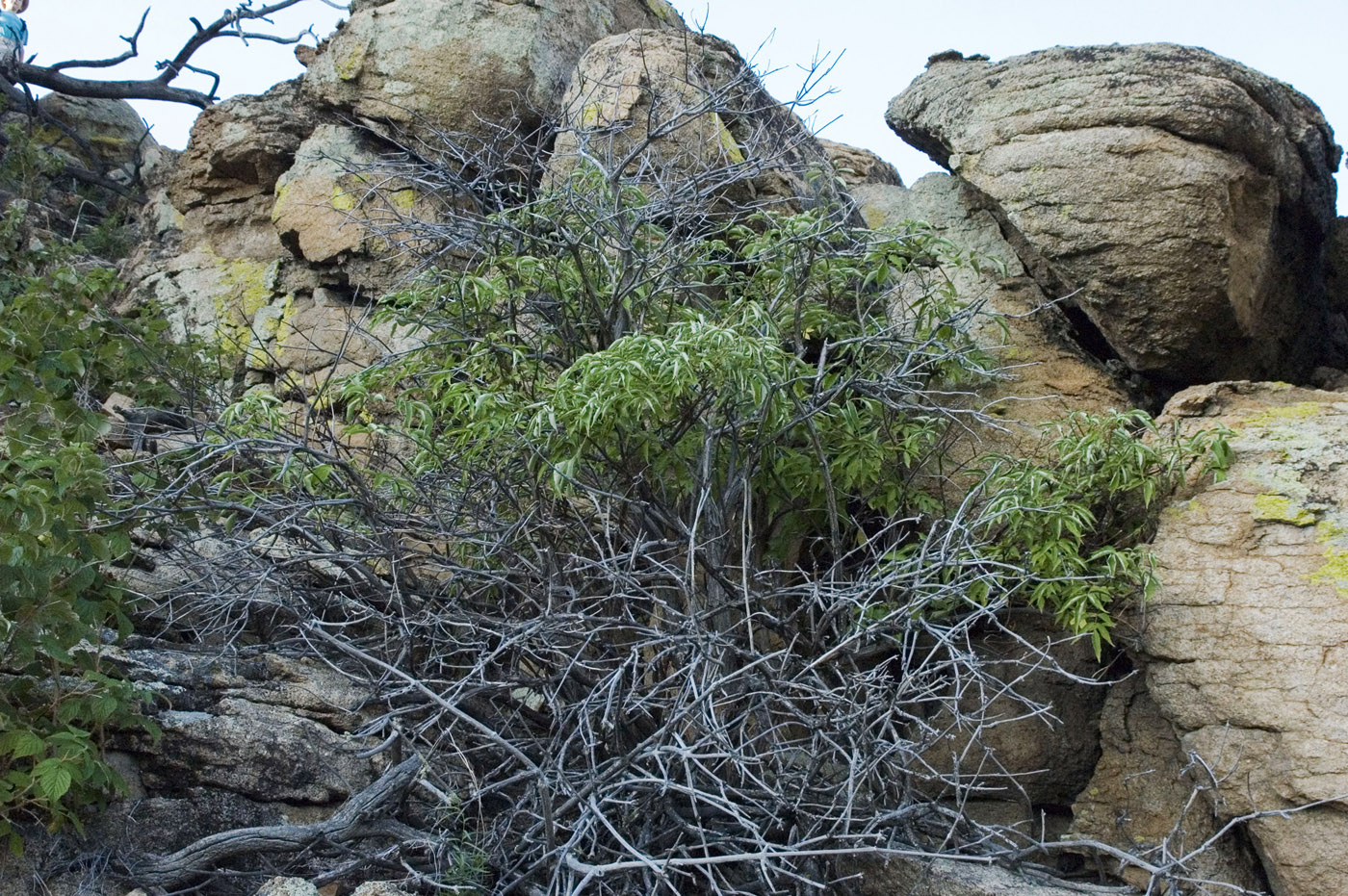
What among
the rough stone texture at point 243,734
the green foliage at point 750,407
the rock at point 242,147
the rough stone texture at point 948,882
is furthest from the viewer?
the rock at point 242,147

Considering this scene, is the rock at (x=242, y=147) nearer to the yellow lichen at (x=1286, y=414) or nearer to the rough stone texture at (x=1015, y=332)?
the rough stone texture at (x=1015, y=332)

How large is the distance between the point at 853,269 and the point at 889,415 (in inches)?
23.0

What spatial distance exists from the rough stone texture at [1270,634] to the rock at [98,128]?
26.9 ft

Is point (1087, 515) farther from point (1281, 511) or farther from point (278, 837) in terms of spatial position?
point (278, 837)

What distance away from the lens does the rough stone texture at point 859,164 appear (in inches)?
266

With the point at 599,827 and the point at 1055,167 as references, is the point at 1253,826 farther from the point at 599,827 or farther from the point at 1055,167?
the point at 1055,167

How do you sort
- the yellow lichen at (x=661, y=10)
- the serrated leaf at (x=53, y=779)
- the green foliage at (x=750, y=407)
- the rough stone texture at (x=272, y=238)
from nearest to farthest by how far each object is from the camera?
the serrated leaf at (x=53, y=779) → the green foliage at (x=750, y=407) → the rough stone texture at (x=272, y=238) → the yellow lichen at (x=661, y=10)

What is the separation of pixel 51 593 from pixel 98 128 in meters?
7.47

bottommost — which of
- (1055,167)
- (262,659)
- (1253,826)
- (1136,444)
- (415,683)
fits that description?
(1253,826)

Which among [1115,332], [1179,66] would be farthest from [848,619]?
[1179,66]

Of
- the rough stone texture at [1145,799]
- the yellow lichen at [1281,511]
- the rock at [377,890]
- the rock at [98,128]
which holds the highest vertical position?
the rock at [98,128]

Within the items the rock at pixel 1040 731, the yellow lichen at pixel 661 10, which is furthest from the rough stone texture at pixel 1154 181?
the yellow lichen at pixel 661 10

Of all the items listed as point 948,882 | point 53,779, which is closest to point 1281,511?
point 948,882

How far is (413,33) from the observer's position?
22.6 ft
